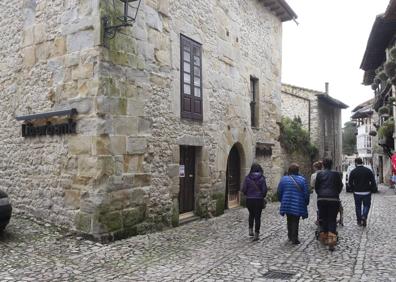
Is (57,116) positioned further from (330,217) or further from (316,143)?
(316,143)

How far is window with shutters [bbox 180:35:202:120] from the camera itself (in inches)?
354

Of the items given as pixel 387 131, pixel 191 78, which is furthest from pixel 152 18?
A: pixel 387 131

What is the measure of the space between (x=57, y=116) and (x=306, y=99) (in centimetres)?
1588

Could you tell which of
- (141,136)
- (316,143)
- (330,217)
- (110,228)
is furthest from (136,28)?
(316,143)

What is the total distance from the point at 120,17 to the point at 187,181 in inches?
156

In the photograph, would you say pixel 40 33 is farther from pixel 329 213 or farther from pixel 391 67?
pixel 391 67

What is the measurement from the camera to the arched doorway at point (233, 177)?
1141cm

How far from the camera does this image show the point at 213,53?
1024 cm

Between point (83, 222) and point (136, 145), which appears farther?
point (136, 145)

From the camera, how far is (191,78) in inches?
366

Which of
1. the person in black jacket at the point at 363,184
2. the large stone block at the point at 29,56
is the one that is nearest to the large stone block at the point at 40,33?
the large stone block at the point at 29,56

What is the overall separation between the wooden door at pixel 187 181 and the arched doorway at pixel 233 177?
1921mm

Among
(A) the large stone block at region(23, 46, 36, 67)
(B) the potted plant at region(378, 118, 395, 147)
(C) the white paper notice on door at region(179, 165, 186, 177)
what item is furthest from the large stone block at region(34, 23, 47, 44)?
(B) the potted plant at region(378, 118, 395, 147)

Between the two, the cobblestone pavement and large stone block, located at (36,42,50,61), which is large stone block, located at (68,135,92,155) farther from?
large stone block, located at (36,42,50,61)
